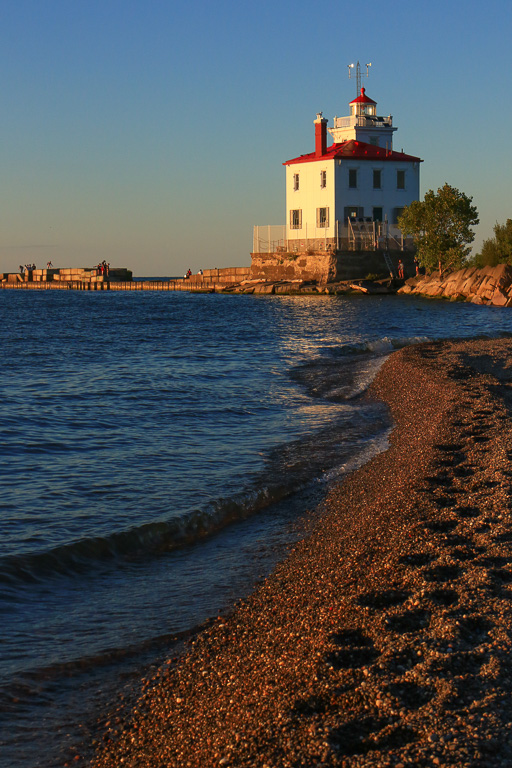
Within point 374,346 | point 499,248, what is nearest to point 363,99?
point 499,248

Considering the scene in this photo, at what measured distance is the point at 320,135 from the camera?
204 ft

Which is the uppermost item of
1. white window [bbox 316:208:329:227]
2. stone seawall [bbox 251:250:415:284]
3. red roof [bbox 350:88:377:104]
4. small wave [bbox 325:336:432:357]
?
red roof [bbox 350:88:377:104]

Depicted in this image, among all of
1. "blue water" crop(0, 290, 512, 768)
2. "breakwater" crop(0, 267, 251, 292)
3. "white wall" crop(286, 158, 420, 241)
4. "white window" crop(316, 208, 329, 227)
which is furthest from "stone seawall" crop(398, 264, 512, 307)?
"blue water" crop(0, 290, 512, 768)

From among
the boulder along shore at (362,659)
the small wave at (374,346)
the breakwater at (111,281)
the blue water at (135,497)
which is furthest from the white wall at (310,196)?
the boulder along shore at (362,659)

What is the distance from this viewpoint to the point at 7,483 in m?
9.99

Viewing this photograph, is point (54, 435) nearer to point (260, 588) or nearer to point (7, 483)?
point (7, 483)

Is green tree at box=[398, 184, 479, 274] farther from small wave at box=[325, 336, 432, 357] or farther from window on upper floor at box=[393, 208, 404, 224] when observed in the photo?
small wave at box=[325, 336, 432, 357]

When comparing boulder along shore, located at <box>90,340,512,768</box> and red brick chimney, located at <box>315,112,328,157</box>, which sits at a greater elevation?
red brick chimney, located at <box>315,112,328,157</box>

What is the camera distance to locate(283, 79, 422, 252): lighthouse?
2413 inches

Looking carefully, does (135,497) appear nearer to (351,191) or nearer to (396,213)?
(351,191)

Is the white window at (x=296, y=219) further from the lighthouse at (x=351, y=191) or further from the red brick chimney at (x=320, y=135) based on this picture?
the red brick chimney at (x=320, y=135)

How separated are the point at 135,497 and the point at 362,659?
17.4 ft

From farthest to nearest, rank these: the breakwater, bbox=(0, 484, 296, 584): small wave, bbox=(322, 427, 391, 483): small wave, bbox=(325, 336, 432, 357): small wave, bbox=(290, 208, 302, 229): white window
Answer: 1. the breakwater
2. bbox=(290, 208, 302, 229): white window
3. bbox=(325, 336, 432, 357): small wave
4. bbox=(322, 427, 391, 483): small wave
5. bbox=(0, 484, 296, 584): small wave

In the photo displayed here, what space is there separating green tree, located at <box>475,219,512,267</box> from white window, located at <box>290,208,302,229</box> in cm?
1563
